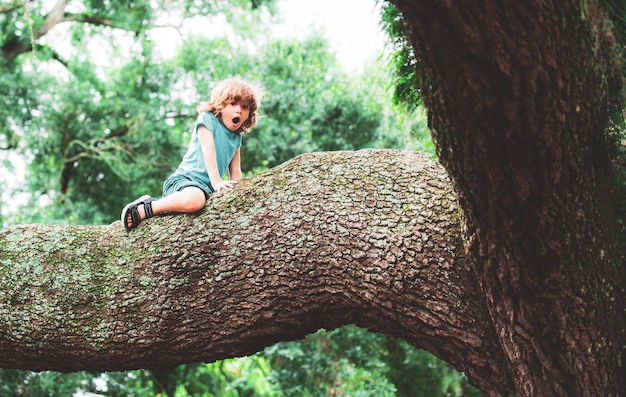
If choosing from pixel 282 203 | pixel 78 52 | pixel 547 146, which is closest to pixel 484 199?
pixel 547 146

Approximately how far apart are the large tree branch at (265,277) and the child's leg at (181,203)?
47 mm

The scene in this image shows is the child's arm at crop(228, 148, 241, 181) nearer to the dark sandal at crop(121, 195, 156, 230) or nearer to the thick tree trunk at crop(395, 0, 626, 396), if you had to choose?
the dark sandal at crop(121, 195, 156, 230)

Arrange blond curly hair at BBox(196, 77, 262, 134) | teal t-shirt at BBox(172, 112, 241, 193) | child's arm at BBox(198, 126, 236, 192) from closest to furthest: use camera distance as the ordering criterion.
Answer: child's arm at BBox(198, 126, 236, 192) < teal t-shirt at BBox(172, 112, 241, 193) < blond curly hair at BBox(196, 77, 262, 134)

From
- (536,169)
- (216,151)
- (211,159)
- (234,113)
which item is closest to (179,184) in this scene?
(211,159)

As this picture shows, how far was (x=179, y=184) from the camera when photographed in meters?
3.25

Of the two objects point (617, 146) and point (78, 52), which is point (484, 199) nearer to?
point (617, 146)

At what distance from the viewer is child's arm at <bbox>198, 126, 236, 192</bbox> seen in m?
3.13

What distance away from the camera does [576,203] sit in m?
2.07

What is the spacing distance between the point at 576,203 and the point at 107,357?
2.15 meters

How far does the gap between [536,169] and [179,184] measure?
1.92 metres

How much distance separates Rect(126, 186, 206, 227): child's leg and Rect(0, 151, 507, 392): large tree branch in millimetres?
47

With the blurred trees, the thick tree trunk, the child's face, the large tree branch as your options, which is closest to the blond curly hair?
the child's face

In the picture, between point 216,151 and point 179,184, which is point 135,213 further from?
point 216,151

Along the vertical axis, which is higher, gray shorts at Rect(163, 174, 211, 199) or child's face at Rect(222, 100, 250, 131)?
child's face at Rect(222, 100, 250, 131)
